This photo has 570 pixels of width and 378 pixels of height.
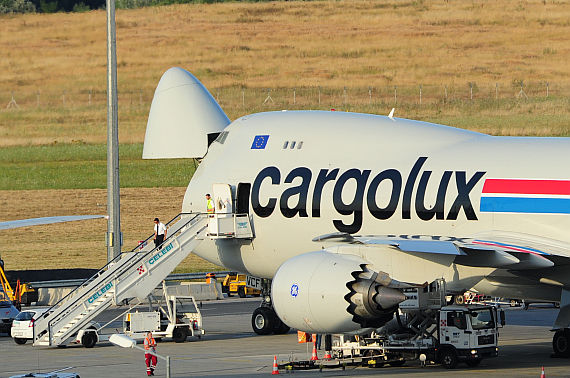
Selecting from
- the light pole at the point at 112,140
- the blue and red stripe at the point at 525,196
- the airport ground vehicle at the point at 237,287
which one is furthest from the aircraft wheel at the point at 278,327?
the airport ground vehicle at the point at 237,287

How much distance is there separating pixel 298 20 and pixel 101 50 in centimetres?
2406

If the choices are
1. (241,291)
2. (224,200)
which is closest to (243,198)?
(224,200)

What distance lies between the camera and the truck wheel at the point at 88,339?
42125mm

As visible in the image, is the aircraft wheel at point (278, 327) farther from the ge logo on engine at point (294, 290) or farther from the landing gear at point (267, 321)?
the ge logo on engine at point (294, 290)

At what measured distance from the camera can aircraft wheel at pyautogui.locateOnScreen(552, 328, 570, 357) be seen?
124 feet

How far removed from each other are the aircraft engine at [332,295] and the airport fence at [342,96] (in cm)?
7970

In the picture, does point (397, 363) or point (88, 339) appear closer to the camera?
point (397, 363)

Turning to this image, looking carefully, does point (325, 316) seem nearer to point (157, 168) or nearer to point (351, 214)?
point (351, 214)

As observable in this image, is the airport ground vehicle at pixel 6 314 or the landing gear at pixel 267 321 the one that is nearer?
the landing gear at pixel 267 321

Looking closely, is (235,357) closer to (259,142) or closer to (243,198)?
(243,198)

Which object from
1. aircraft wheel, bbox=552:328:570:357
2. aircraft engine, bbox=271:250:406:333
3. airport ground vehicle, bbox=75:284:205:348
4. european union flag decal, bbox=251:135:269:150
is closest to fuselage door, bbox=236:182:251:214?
european union flag decal, bbox=251:135:269:150

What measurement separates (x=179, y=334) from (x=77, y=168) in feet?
194

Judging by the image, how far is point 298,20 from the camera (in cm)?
14550

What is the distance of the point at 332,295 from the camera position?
32156mm
